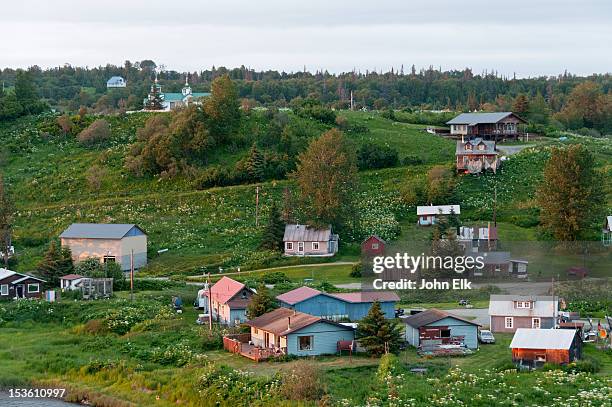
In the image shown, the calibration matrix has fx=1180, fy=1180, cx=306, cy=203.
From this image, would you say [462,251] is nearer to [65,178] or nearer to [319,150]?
[319,150]

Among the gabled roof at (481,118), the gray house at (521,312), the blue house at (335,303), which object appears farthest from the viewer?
the gabled roof at (481,118)

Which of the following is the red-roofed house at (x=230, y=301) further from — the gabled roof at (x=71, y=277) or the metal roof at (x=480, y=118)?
the metal roof at (x=480, y=118)

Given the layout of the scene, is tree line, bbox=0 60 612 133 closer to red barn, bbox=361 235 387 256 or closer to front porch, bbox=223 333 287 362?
red barn, bbox=361 235 387 256

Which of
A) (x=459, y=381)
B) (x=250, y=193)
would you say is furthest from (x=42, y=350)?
(x=250, y=193)

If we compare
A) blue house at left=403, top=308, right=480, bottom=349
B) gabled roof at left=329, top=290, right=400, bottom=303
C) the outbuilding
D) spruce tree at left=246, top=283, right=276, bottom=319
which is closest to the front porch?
spruce tree at left=246, top=283, right=276, bottom=319

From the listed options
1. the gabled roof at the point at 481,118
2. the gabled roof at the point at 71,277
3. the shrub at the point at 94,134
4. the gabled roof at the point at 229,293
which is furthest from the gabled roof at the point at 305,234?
the gabled roof at the point at 481,118

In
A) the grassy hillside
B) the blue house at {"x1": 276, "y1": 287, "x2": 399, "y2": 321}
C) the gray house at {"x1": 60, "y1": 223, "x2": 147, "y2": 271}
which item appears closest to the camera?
the blue house at {"x1": 276, "y1": 287, "x2": 399, "y2": 321}
